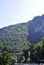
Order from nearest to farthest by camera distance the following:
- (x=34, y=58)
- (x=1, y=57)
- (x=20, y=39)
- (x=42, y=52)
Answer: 1. (x=1, y=57)
2. (x=42, y=52)
3. (x=34, y=58)
4. (x=20, y=39)

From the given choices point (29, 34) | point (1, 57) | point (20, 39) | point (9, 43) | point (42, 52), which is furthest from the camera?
point (29, 34)

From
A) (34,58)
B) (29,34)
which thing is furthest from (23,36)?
(34,58)

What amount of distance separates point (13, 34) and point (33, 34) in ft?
48.6

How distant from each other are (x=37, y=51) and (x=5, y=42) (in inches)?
3781

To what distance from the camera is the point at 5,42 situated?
174m

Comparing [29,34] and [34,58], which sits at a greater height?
[29,34]

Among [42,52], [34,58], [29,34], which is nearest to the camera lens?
[42,52]

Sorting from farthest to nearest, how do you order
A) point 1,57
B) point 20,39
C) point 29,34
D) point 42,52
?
1. point 29,34
2. point 20,39
3. point 42,52
4. point 1,57

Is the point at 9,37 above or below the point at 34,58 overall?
above

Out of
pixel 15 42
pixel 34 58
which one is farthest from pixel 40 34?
pixel 34 58

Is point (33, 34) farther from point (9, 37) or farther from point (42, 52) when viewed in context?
point (42, 52)

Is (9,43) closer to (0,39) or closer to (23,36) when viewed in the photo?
(0,39)

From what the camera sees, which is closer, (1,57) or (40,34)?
(1,57)

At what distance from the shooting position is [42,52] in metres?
75.8
